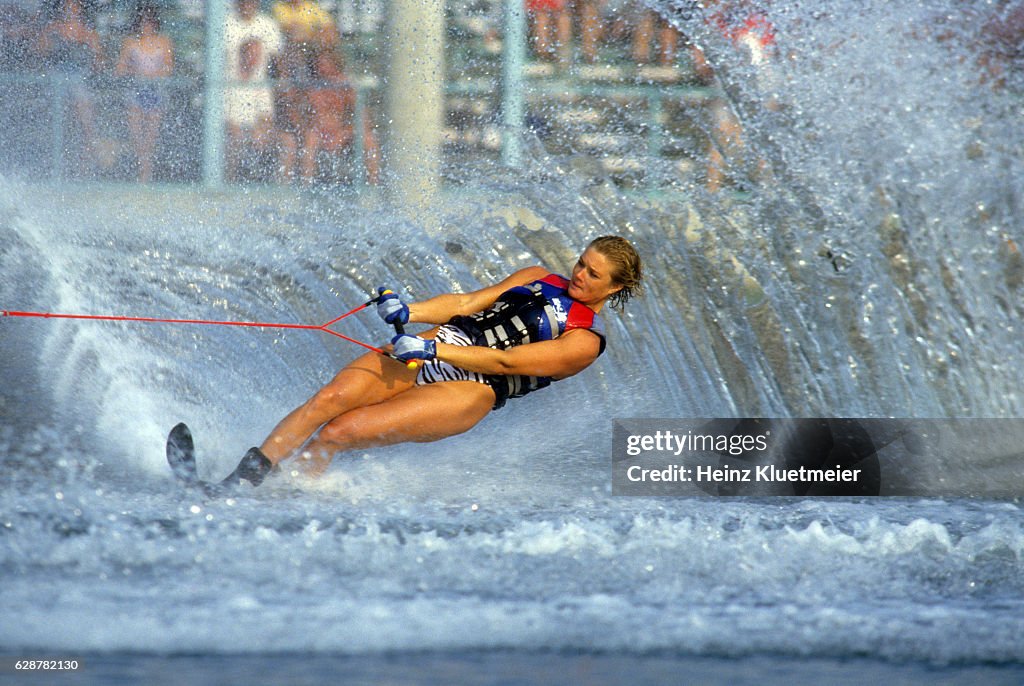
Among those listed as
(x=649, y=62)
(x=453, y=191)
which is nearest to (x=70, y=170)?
(x=453, y=191)

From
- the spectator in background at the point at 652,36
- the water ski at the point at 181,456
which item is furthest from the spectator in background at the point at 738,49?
the water ski at the point at 181,456

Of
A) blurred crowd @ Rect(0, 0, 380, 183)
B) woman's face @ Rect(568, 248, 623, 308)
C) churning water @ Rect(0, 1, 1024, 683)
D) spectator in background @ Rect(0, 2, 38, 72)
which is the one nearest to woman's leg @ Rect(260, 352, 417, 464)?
churning water @ Rect(0, 1, 1024, 683)

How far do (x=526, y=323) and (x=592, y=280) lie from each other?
10.9 inches

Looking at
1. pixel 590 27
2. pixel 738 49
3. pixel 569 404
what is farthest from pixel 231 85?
pixel 569 404

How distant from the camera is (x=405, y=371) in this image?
13.5ft

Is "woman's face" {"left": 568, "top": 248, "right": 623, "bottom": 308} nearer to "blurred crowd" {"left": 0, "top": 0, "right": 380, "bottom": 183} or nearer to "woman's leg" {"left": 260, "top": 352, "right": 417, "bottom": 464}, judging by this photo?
"woman's leg" {"left": 260, "top": 352, "right": 417, "bottom": 464}

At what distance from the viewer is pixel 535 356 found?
3.98 meters

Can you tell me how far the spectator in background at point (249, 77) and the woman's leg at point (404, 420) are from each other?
462 centimetres

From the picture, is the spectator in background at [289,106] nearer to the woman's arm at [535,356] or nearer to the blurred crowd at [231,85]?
the blurred crowd at [231,85]

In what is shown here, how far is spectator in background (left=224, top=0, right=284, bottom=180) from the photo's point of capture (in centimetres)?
823

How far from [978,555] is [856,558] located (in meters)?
0.47

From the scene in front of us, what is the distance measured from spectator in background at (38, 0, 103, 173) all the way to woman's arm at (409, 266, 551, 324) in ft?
15.3

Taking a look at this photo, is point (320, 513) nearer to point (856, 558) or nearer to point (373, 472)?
point (373, 472)

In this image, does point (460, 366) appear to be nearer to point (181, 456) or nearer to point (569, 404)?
point (181, 456)
